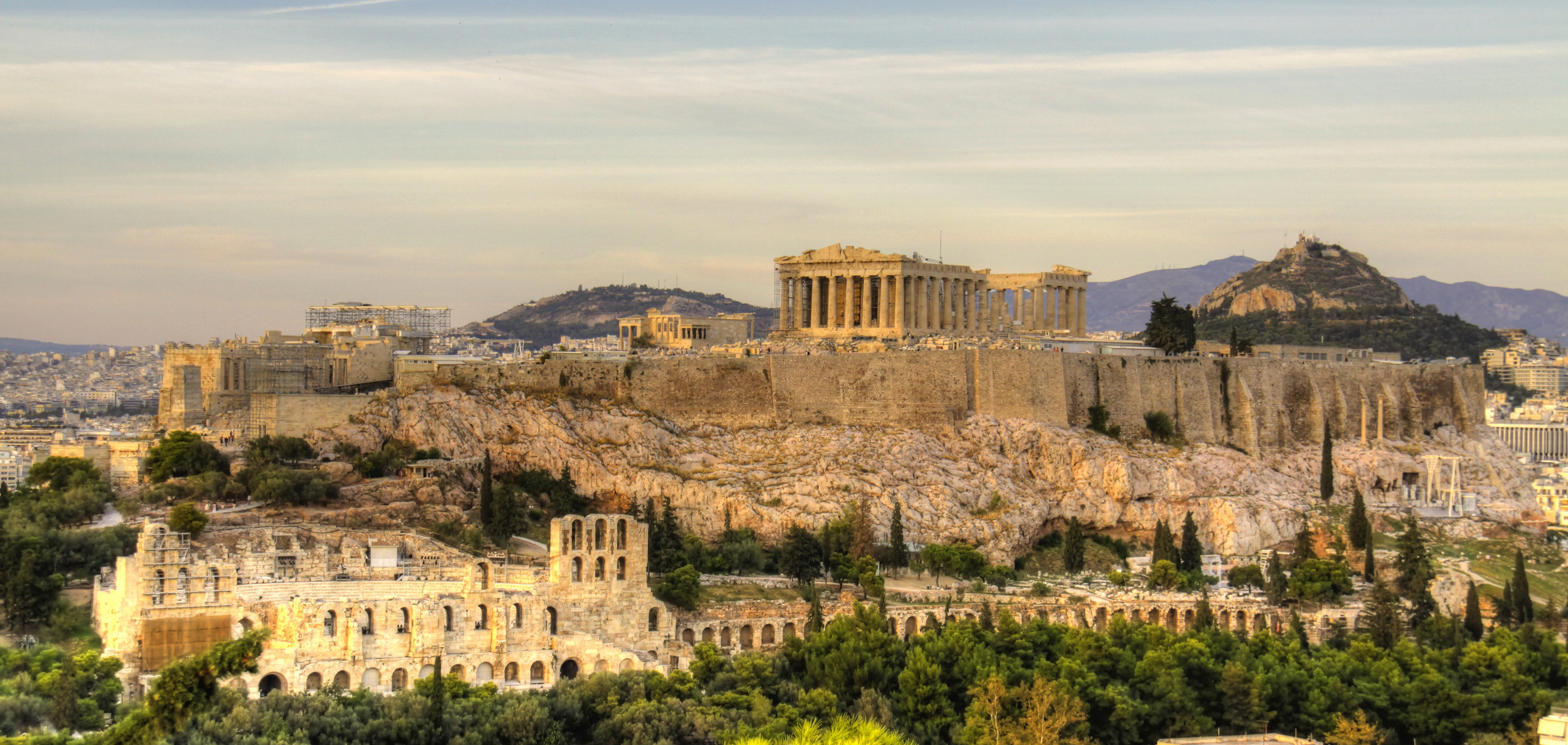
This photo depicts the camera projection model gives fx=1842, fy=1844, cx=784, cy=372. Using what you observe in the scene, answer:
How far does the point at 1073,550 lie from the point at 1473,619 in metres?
13.7

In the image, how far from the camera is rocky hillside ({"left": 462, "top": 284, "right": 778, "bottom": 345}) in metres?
153

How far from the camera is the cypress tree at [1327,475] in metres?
79.8

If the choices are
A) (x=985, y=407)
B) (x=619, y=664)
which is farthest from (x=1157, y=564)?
(x=619, y=664)

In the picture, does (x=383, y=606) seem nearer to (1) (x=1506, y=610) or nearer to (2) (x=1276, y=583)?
(2) (x=1276, y=583)

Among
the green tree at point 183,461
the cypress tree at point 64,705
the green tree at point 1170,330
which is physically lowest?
the cypress tree at point 64,705

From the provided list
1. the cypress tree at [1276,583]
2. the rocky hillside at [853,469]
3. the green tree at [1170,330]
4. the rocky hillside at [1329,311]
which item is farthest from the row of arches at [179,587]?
the rocky hillside at [1329,311]

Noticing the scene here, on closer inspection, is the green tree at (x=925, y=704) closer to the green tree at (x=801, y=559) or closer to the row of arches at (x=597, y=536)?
the row of arches at (x=597, y=536)

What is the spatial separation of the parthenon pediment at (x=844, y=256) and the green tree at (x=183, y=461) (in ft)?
98.0

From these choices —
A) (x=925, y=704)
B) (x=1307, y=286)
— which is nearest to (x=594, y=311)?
(x=1307, y=286)

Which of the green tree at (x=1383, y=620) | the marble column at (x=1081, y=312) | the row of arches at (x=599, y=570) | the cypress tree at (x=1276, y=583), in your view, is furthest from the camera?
the marble column at (x=1081, y=312)

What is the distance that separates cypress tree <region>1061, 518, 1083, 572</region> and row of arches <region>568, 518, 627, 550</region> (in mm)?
21142

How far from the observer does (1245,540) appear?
71625 mm

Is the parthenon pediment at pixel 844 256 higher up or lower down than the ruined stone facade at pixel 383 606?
higher up

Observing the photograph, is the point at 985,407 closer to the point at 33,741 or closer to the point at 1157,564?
the point at 1157,564
